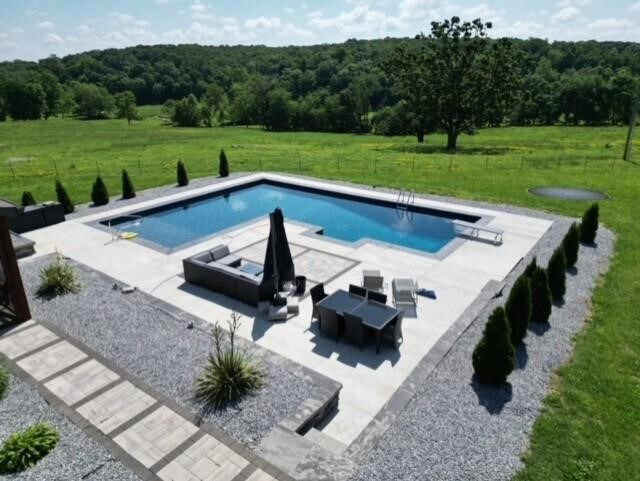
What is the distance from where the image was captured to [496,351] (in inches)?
279

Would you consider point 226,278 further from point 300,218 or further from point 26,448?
point 300,218

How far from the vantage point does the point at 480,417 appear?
652 cm

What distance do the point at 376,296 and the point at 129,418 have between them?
5.17m

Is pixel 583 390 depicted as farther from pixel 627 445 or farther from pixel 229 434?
pixel 229 434

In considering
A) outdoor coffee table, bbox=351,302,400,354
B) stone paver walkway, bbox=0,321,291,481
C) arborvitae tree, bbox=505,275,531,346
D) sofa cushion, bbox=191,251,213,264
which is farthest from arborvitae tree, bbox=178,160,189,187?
arborvitae tree, bbox=505,275,531,346

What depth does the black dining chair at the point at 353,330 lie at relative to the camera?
8190 mm

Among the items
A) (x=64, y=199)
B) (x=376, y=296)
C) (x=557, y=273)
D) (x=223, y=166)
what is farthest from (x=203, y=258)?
(x=223, y=166)

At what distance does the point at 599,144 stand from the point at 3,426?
45074 millimetres

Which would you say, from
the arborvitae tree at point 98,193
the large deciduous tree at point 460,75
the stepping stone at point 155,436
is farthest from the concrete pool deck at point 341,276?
the large deciduous tree at point 460,75

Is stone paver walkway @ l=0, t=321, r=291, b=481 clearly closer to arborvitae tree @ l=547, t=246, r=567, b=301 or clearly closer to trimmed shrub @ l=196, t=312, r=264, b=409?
trimmed shrub @ l=196, t=312, r=264, b=409

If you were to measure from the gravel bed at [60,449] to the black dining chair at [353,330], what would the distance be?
4.42 metres

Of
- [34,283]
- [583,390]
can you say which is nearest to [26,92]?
[34,283]

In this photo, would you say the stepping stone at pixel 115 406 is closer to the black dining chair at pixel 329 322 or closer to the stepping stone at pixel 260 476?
the stepping stone at pixel 260 476

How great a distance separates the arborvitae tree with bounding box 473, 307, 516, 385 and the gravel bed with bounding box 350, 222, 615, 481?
0.26 m
